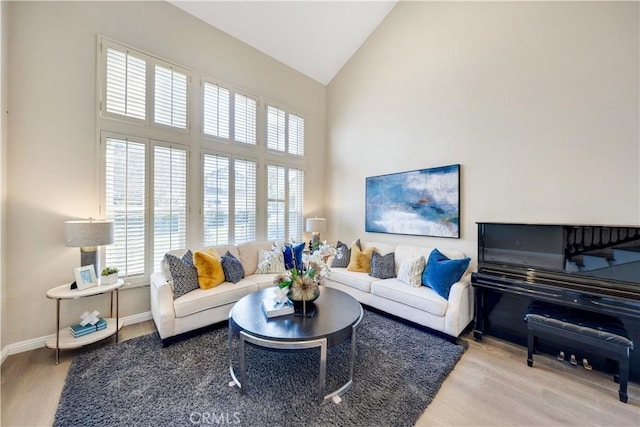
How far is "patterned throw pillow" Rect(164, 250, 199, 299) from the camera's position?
2.63 metres

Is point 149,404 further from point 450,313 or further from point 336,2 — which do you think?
point 336,2

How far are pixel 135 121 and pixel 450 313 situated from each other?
14.1ft

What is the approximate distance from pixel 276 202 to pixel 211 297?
7.05 feet

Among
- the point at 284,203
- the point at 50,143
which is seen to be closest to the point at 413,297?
the point at 284,203

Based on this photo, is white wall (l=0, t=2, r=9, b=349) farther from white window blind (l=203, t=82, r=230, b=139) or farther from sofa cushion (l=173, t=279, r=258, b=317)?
white window blind (l=203, t=82, r=230, b=139)

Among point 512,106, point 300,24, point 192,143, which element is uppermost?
point 300,24

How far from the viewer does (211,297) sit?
2697mm

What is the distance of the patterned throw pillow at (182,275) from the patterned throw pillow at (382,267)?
232cm

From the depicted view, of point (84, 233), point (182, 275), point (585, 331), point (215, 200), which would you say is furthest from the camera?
point (215, 200)

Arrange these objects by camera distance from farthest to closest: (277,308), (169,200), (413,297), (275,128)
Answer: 1. (275,128)
2. (169,200)
3. (413,297)
4. (277,308)

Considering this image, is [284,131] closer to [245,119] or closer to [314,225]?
[245,119]

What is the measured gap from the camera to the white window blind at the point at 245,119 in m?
3.92

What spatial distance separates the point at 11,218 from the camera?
235cm

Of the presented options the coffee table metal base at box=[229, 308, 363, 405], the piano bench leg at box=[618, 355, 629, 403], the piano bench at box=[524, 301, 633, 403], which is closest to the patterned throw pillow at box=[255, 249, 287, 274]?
the coffee table metal base at box=[229, 308, 363, 405]
